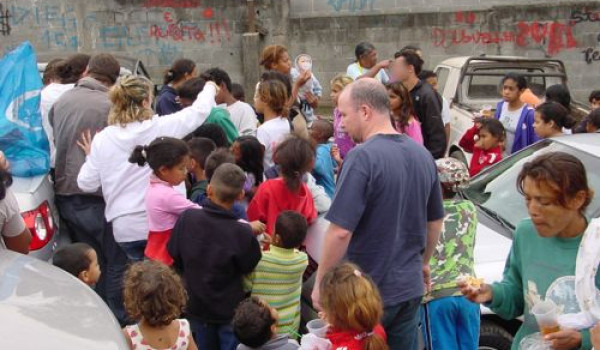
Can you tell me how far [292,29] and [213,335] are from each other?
12480mm

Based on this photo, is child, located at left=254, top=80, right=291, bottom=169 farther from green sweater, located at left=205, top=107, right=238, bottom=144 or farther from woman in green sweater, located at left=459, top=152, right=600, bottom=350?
woman in green sweater, located at left=459, top=152, right=600, bottom=350

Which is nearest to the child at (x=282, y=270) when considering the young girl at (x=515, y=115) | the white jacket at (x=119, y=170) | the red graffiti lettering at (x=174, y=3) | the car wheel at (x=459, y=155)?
the white jacket at (x=119, y=170)

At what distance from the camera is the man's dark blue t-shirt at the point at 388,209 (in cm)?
359

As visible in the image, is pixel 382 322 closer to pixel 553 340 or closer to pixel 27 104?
pixel 553 340

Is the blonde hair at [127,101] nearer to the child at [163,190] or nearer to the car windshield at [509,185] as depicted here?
the child at [163,190]

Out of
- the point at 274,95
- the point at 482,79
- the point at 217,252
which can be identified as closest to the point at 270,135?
the point at 274,95

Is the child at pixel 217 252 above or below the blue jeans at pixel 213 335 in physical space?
above

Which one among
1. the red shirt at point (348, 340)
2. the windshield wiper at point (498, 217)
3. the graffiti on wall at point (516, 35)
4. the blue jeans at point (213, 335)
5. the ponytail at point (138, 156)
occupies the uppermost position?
the graffiti on wall at point (516, 35)

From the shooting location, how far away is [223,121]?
6043mm

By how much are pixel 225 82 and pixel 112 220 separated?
207cm

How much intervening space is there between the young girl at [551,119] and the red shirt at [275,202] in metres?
2.89

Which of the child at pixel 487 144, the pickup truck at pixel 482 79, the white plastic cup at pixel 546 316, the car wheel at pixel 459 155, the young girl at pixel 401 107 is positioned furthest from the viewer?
the pickup truck at pixel 482 79

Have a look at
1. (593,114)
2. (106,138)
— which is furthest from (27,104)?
(593,114)

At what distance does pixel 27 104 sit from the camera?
5.05 meters
